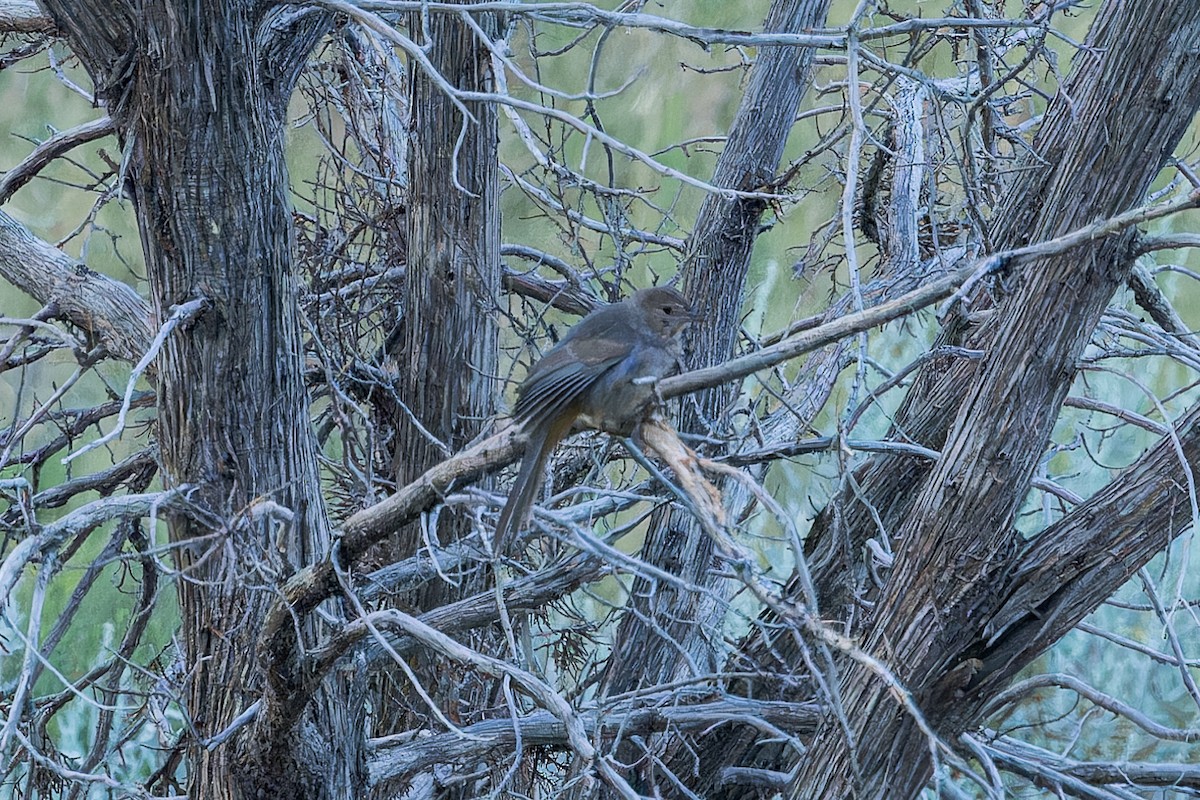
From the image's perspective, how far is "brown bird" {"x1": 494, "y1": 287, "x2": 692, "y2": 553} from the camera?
7.82 ft

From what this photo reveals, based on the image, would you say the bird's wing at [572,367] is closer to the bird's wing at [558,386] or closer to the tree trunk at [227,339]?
the bird's wing at [558,386]

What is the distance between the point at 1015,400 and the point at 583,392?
1099 millimetres

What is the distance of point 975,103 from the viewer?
2844 millimetres

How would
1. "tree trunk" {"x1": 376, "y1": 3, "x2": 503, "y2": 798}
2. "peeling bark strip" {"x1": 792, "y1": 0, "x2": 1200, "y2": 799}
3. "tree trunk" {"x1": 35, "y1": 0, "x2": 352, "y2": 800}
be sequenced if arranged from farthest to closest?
"tree trunk" {"x1": 376, "y1": 3, "x2": 503, "y2": 798} → "tree trunk" {"x1": 35, "y1": 0, "x2": 352, "y2": 800} → "peeling bark strip" {"x1": 792, "y1": 0, "x2": 1200, "y2": 799}

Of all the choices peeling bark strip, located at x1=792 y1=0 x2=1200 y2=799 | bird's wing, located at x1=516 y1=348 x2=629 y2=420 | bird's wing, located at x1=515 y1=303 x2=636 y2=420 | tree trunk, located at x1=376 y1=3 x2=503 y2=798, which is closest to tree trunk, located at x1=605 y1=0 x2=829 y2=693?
tree trunk, located at x1=376 y1=3 x2=503 y2=798

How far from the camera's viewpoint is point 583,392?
245 cm

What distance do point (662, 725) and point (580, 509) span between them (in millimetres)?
912

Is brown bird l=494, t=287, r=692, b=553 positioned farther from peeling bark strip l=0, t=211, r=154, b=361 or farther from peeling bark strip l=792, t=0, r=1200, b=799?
peeling bark strip l=0, t=211, r=154, b=361

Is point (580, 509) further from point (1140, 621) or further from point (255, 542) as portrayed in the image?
point (1140, 621)

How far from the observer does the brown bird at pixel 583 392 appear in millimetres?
2383

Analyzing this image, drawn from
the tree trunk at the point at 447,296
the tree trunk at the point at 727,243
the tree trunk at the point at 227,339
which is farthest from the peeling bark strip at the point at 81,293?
the tree trunk at the point at 727,243

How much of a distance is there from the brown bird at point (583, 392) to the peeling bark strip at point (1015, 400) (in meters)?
0.84

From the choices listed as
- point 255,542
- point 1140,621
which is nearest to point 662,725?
point 255,542

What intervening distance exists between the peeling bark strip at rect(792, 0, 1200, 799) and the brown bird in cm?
84
